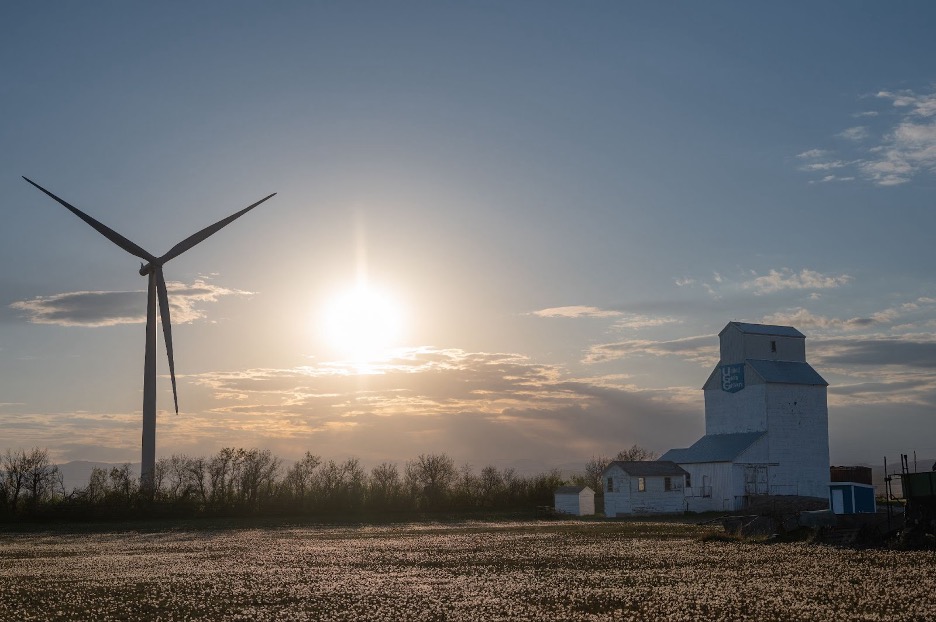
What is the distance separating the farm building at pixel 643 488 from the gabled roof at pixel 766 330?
1439 cm

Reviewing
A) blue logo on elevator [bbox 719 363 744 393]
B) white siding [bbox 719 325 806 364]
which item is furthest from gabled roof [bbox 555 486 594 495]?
white siding [bbox 719 325 806 364]

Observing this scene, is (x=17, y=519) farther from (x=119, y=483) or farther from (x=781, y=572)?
(x=781, y=572)

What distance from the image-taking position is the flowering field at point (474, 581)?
2366 cm

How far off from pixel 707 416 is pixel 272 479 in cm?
4201

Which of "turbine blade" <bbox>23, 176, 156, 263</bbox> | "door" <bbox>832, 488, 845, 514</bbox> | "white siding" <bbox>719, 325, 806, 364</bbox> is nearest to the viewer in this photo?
"door" <bbox>832, 488, 845, 514</bbox>

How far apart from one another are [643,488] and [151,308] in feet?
143

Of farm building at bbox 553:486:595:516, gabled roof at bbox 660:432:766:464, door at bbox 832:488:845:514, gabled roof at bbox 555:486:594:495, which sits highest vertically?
gabled roof at bbox 660:432:766:464

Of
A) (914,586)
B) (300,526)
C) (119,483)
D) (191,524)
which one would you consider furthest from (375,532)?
(914,586)

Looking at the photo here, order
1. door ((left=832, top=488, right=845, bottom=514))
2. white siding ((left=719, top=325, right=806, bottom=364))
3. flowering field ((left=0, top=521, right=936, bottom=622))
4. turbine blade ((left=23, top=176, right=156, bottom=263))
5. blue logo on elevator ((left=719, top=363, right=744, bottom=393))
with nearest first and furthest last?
flowering field ((left=0, top=521, right=936, bottom=622)) < door ((left=832, top=488, right=845, bottom=514)) < turbine blade ((left=23, top=176, right=156, bottom=263)) < blue logo on elevator ((left=719, top=363, right=744, bottom=393)) < white siding ((left=719, top=325, right=806, bottom=364))

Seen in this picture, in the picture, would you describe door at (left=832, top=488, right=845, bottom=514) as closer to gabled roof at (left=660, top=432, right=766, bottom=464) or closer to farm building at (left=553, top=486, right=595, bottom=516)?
gabled roof at (left=660, top=432, right=766, bottom=464)

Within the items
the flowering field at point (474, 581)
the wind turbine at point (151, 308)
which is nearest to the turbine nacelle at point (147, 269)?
the wind turbine at point (151, 308)

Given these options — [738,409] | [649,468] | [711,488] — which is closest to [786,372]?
[738,409]

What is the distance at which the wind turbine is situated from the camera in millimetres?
75812

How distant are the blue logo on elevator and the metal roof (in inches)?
52.3
